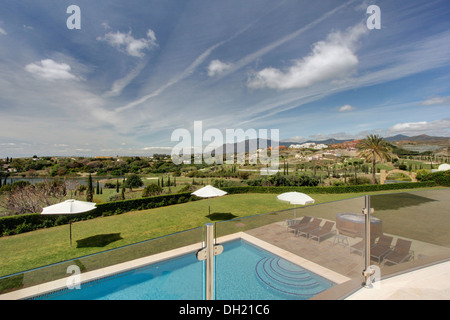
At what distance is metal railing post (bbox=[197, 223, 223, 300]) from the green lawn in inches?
309

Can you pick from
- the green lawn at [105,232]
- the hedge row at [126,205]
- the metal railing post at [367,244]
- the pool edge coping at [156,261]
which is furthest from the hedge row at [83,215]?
the metal railing post at [367,244]

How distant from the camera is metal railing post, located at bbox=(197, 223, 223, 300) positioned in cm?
251

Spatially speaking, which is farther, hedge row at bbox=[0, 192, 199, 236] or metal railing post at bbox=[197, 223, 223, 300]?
hedge row at bbox=[0, 192, 199, 236]

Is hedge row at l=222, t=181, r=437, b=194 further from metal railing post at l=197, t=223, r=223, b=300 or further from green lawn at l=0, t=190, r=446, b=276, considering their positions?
metal railing post at l=197, t=223, r=223, b=300

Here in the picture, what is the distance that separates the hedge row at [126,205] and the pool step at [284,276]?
8.93 metres

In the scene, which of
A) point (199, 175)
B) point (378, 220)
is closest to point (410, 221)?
point (378, 220)

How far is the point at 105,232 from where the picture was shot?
10.6 meters

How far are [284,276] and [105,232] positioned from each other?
10200mm

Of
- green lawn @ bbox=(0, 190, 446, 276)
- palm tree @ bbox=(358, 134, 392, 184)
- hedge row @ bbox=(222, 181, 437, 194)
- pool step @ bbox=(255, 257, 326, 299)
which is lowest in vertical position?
green lawn @ bbox=(0, 190, 446, 276)

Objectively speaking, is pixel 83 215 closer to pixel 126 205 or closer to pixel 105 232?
pixel 126 205

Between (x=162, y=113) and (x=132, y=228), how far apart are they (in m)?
14.7

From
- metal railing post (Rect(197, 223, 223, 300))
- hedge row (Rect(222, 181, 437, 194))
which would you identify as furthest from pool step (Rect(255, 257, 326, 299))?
hedge row (Rect(222, 181, 437, 194))

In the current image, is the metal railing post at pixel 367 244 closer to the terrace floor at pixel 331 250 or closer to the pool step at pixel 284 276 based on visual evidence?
the terrace floor at pixel 331 250

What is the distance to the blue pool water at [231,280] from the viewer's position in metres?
2.70
